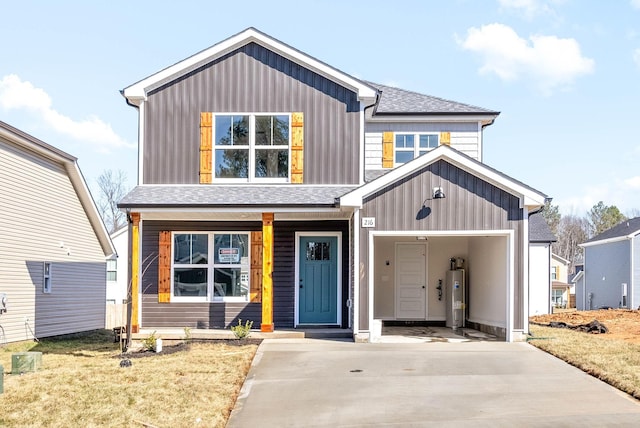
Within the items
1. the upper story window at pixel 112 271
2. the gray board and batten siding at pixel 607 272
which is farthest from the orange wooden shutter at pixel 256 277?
the gray board and batten siding at pixel 607 272

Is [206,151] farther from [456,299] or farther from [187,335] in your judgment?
[456,299]

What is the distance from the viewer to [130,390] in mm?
8961

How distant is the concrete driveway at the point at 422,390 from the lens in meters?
7.79

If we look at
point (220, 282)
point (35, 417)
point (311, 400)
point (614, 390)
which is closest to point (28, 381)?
point (35, 417)

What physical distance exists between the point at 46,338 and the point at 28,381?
25.1 feet

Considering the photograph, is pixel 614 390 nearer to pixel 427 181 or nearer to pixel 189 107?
pixel 427 181

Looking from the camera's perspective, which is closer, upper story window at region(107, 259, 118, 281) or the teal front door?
the teal front door

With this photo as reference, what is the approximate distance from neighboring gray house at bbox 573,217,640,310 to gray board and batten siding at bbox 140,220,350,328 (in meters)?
22.1

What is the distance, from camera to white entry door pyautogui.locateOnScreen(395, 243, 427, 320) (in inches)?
684

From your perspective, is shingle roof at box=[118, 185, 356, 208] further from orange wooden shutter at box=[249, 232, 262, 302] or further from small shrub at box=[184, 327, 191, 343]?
small shrub at box=[184, 327, 191, 343]

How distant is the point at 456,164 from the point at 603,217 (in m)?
53.1

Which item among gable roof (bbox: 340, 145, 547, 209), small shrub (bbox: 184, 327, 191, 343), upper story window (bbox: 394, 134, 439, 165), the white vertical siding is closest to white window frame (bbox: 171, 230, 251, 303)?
small shrub (bbox: 184, 327, 191, 343)

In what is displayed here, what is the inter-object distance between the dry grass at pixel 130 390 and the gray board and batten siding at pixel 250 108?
15.3 feet

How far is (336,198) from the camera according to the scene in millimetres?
13328
